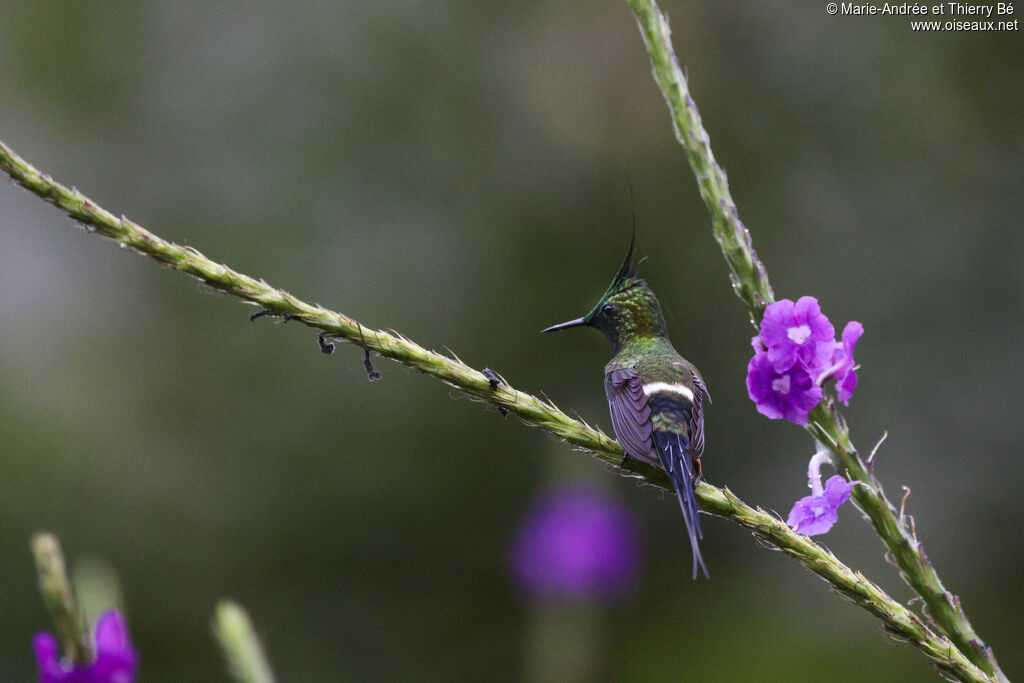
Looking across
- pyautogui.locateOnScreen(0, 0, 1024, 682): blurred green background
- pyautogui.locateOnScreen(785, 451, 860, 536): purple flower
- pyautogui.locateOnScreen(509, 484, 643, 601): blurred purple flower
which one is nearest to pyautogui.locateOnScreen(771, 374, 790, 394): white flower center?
pyautogui.locateOnScreen(785, 451, 860, 536): purple flower

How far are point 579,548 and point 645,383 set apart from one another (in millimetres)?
1882

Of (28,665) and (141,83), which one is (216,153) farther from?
(28,665)

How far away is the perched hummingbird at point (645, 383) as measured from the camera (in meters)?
1.76

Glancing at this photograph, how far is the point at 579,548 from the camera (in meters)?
3.70

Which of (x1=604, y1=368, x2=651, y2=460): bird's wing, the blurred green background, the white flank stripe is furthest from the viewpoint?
the blurred green background

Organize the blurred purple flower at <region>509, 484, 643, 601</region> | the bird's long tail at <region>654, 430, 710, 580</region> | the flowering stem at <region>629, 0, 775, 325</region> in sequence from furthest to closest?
the blurred purple flower at <region>509, 484, 643, 601</region>, the bird's long tail at <region>654, 430, 710, 580</region>, the flowering stem at <region>629, 0, 775, 325</region>

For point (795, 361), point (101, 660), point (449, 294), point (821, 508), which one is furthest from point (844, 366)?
point (449, 294)

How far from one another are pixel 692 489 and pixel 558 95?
5.09m

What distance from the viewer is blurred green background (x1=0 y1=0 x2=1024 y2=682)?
17.9 ft

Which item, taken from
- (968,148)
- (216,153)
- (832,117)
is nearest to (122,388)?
(216,153)

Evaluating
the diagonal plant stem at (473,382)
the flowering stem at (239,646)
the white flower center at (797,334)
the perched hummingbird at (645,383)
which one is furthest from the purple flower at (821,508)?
the flowering stem at (239,646)

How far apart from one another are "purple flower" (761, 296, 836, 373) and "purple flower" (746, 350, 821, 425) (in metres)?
0.01

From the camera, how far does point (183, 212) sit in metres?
6.30

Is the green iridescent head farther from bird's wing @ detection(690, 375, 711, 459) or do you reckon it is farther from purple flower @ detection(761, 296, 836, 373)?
purple flower @ detection(761, 296, 836, 373)
